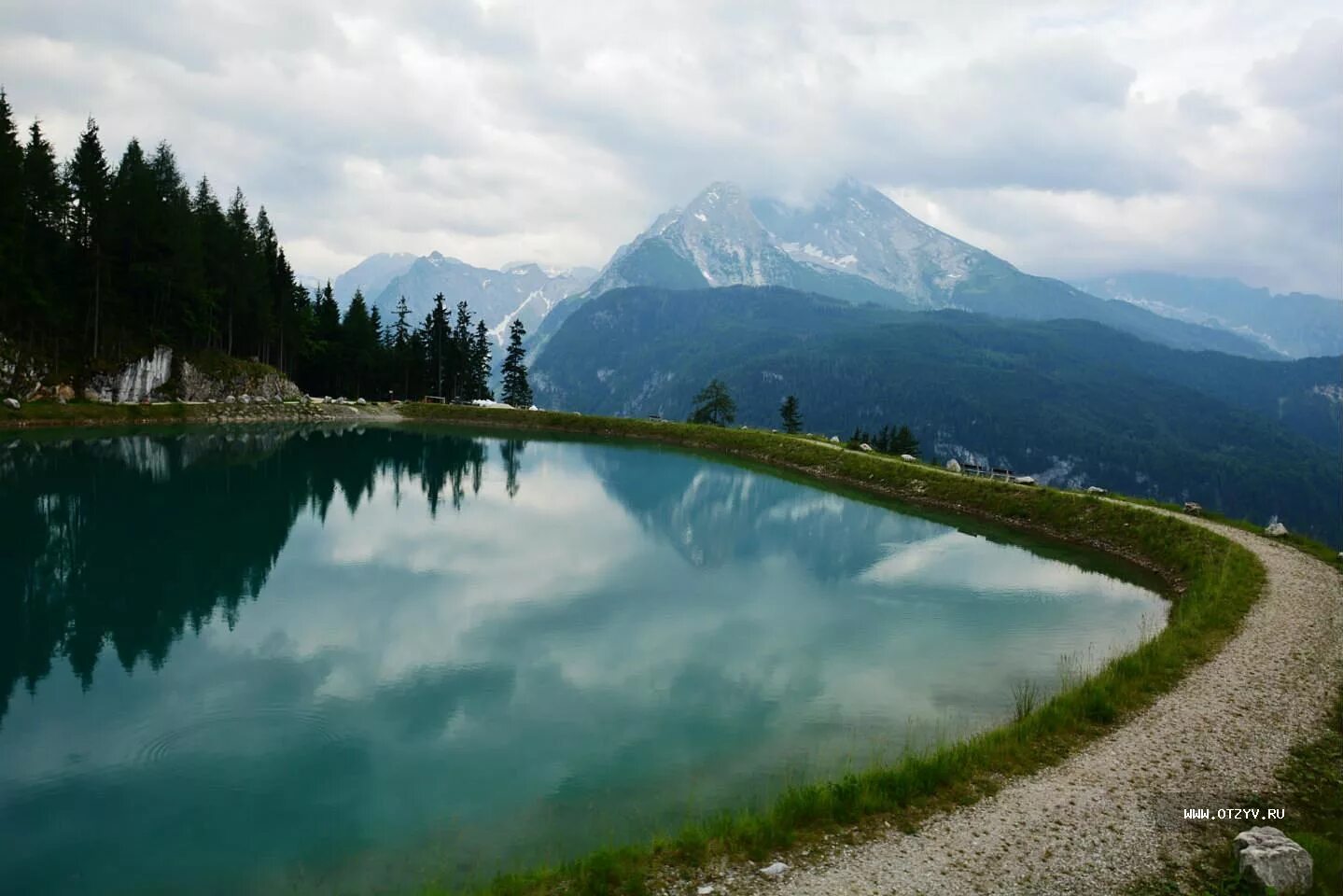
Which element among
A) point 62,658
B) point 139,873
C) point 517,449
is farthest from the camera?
point 517,449

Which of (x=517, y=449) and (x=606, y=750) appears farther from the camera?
(x=517, y=449)

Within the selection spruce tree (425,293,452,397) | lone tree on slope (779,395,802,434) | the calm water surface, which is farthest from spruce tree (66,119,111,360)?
lone tree on slope (779,395,802,434)

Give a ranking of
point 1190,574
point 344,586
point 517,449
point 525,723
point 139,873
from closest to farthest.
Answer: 1. point 139,873
2. point 525,723
3. point 344,586
4. point 1190,574
5. point 517,449

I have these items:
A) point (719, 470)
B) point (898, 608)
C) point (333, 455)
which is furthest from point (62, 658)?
point (719, 470)

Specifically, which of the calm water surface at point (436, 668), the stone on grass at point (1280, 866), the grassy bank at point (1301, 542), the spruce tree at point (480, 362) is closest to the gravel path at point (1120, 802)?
the stone on grass at point (1280, 866)

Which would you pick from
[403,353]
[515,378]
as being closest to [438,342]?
[403,353]

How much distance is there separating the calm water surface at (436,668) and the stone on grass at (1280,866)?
6.83 meters

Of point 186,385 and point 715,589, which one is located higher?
point 186,385

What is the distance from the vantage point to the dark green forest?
6994cm

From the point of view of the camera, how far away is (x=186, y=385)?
86.1 metres

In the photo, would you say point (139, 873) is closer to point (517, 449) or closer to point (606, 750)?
point (606, 750)

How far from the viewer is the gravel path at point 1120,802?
10.6 meters

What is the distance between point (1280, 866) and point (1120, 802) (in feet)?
8.84

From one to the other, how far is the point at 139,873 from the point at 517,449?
234 ft
